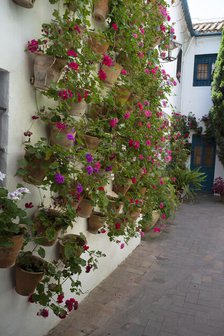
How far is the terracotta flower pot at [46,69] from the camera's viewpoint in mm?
2613

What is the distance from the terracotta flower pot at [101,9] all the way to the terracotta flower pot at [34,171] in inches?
71.8

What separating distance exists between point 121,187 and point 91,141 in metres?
1.28

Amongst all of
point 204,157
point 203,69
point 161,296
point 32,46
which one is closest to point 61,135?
point 32,46

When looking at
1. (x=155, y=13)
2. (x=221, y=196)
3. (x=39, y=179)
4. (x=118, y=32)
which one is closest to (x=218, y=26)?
(x=221, y=196)

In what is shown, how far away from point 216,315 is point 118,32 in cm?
346

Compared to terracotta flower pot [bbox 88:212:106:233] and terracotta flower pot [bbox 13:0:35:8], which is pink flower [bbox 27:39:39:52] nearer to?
terracotta flower pot [bbox 13:0:35:8]

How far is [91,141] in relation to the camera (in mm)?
3385

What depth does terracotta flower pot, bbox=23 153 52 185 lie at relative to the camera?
2.67 metres

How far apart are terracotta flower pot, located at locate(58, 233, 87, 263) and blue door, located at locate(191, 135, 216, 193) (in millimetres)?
9868

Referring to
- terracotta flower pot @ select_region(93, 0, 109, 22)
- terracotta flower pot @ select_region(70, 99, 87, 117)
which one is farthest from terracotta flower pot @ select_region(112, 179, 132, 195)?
terracotta flower pot @ select_region(93, 0, 109, 22)

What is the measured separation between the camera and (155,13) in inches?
181

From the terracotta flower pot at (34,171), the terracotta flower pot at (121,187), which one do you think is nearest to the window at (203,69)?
the terracotta flower pot at (121,187)

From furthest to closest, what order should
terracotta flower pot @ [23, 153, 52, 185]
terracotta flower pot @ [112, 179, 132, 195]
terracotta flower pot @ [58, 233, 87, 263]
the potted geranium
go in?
terracotta flower pot @ [112, 179, 132, 195] < terracotta flower pot @ [58, 233, 87, 263] < terracotta flower pot @ [23, 153, 52, 185] < the potted geranium

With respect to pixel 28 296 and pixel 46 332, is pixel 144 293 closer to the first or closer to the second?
pixel 46 332
